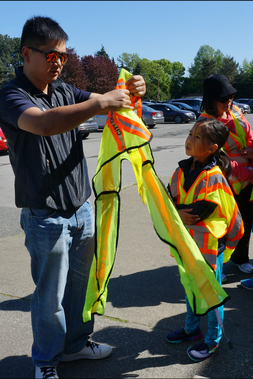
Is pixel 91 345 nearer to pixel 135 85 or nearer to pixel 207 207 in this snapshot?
pixel 207 207

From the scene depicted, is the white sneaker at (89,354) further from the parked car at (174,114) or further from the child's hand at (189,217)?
the parked car at (174,114)

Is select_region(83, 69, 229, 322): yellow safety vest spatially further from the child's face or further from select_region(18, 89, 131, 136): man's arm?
the child's face

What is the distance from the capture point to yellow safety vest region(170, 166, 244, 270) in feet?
8.48

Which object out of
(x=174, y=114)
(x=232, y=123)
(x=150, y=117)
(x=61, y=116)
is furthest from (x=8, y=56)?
(x=61, y=116)

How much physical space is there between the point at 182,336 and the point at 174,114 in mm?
26172

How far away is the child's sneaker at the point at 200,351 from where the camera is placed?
2541 mm

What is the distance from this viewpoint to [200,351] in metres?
2.57

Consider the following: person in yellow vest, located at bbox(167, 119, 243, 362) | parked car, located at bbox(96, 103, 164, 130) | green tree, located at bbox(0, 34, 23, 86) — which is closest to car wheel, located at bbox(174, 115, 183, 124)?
parked car, located at bbox(96, 103, 164, 130)

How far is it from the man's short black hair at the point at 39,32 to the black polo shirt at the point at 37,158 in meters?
0.20

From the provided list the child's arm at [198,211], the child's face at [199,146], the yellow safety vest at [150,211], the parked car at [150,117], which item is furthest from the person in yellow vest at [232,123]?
the parked car at [150,117]

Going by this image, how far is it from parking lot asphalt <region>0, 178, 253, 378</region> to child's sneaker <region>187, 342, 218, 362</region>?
4cm

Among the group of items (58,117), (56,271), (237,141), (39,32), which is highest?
(39,32)

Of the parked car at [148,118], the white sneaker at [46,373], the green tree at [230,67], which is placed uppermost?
the green tree at [230,67]

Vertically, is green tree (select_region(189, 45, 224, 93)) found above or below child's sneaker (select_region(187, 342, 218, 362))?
above
